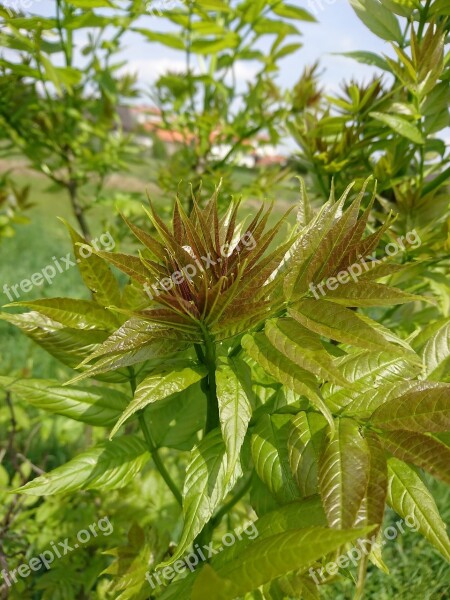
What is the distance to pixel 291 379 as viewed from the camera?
71 centimetres

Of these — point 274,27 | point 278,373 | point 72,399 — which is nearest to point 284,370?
point 278,373

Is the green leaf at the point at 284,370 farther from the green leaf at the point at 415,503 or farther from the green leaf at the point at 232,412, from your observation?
the green leaf at the point at 415,503

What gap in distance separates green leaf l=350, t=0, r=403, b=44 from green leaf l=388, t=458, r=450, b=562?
3.10ft

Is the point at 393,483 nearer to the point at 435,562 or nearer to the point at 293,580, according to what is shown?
the point at 293,580

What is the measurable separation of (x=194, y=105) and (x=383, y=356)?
158 centimetres

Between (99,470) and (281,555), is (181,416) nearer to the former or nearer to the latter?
(99,470)

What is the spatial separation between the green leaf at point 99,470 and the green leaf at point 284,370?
1.23 ft

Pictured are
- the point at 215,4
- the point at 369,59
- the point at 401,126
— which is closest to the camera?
the point at 401,126

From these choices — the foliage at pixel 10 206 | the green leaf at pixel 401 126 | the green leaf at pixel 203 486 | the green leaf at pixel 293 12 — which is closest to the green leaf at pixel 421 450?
the green leaf at pixel 203 486

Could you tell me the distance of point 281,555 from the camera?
62cm

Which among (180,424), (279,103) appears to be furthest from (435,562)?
(279,103)

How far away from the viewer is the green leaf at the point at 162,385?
72 cm

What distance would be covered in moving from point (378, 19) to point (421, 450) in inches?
37.5

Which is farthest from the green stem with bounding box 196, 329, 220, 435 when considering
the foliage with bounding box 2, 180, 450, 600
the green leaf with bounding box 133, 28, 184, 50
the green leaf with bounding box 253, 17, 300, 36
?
the green leaf with bounding box 253, 17, 300, 36
